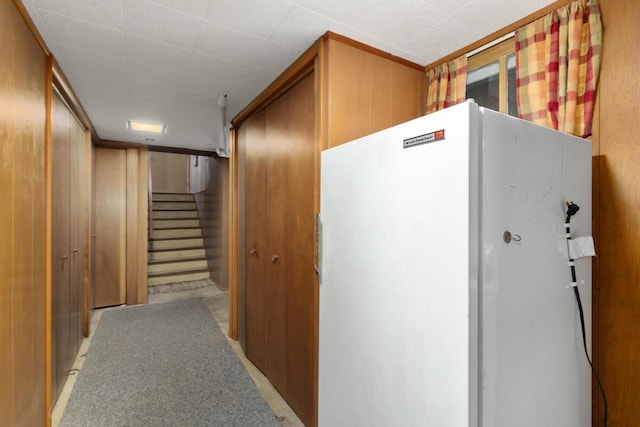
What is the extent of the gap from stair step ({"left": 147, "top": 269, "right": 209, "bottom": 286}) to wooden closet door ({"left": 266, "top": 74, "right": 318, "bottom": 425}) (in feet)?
11.4

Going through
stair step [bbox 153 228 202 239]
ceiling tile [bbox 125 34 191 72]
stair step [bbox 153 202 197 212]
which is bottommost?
stair step [bbox 153 228 202 239]

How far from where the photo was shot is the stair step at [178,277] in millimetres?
4949

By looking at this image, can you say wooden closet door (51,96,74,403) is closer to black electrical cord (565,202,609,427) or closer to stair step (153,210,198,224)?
black electrical cord (565,202,609,427)

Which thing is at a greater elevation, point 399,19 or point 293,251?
point 399,19

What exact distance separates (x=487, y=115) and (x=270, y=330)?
203cm

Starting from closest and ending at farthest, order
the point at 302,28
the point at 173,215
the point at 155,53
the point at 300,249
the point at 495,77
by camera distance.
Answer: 1. the point at 302,28
2. the point at 495,77
3. the point at 155,53
4. the point at 300,249
5. the point at 173,215

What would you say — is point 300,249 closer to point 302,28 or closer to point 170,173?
point 302,28

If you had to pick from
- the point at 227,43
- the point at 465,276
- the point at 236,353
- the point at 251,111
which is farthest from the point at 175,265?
the point at 465,276

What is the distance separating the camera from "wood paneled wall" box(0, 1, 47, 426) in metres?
1.18

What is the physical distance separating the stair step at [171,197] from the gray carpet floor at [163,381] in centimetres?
363

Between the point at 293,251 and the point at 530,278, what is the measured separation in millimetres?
Answer: 1309

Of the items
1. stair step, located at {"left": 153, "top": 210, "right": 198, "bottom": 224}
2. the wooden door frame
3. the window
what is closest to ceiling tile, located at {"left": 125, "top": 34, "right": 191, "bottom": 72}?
the wooden door frame

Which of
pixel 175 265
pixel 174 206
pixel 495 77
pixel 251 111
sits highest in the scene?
pixel 251 111

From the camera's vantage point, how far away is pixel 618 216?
1173mm
